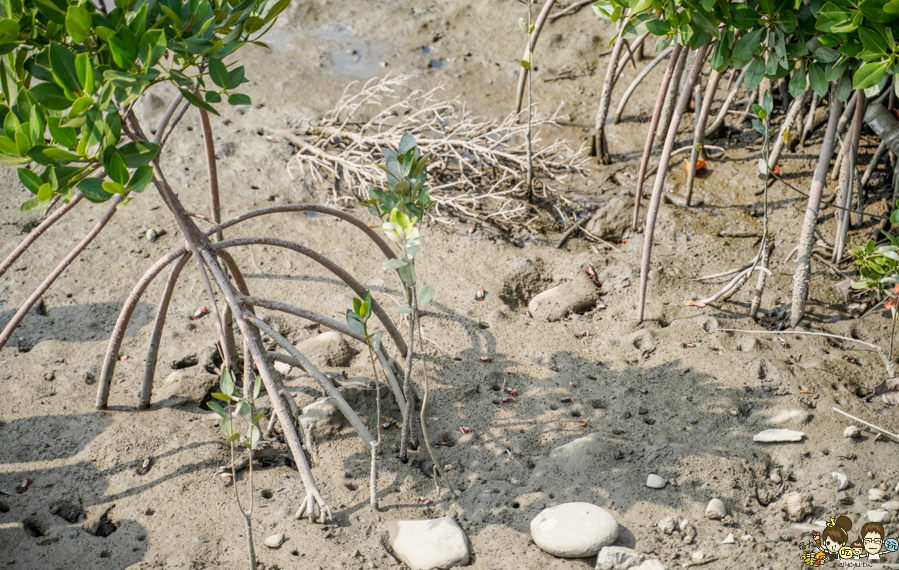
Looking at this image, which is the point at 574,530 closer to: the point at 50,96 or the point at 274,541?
the point at 274,541

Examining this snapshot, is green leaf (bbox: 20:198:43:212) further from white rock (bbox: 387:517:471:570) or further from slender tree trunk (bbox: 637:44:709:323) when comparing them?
slender tree trunk (bbox: 637:44:709:323)

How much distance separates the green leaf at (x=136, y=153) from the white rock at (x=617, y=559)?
165 centimetres

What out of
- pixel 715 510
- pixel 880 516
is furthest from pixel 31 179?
pixel 880 516

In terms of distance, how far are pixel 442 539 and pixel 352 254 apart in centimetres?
169

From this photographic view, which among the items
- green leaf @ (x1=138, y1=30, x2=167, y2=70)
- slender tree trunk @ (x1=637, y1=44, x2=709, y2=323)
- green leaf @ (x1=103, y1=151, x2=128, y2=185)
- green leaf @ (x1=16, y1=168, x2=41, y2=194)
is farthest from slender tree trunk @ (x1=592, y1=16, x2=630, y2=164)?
green leaf @ (x1=16, y1=168, x2=41, y2=194)

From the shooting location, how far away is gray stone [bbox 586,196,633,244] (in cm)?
354

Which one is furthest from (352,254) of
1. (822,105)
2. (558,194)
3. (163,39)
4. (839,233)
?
(822,105)

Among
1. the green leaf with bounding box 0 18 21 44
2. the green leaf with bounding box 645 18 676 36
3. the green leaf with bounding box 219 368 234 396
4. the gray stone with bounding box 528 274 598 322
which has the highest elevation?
the green leaf with bounding box 645 18 676 36

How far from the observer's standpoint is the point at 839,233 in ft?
10.3

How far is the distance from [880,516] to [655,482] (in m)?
0.65

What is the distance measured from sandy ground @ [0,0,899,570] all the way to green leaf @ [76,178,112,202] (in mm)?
1153

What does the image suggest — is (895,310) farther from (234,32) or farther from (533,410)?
(234,32)

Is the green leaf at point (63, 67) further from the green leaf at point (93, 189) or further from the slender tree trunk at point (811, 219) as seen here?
the slender tree trunk at point (811, 219)

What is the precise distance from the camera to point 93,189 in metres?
1.56
